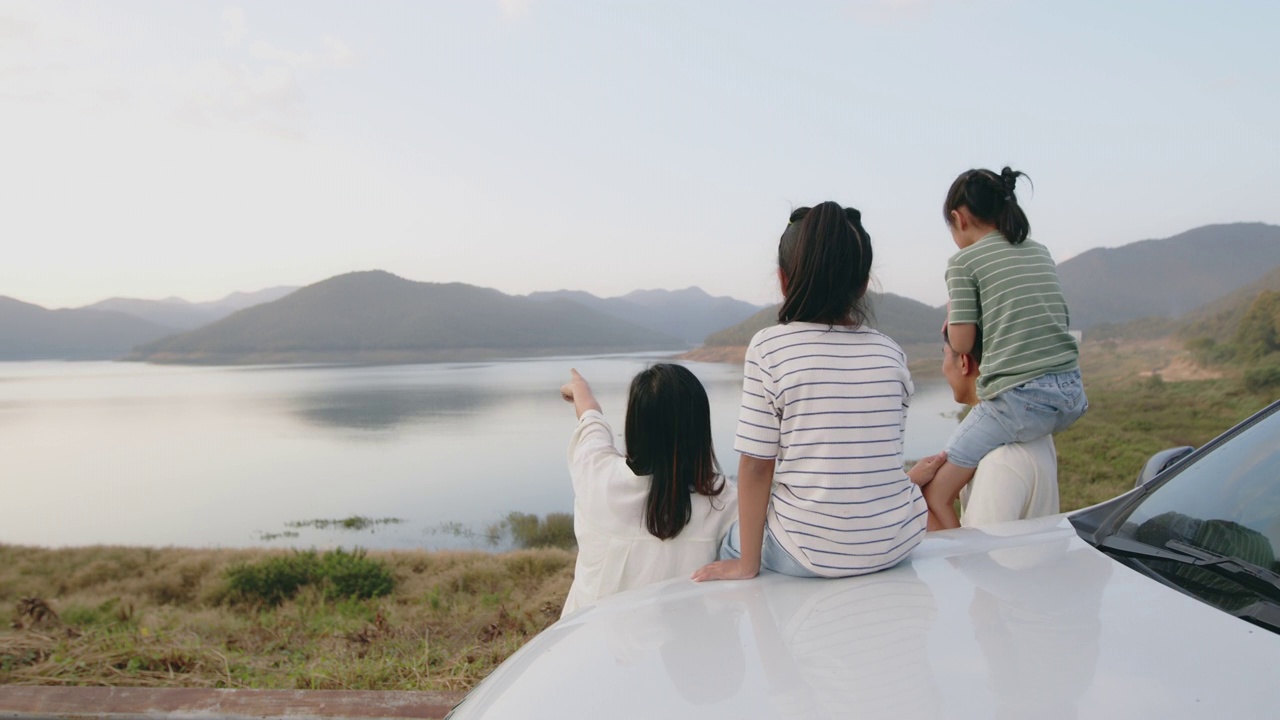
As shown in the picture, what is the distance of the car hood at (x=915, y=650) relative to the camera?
1203mm

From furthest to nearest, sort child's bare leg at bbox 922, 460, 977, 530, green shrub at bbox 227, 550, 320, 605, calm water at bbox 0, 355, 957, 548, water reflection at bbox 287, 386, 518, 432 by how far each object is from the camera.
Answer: water reflection at bbox 287, 386, 518, 432
calm water at bbox 0, 355, 957, 548
green shrub at bbox 227, 550, 320, 605
child's bare leg at bbox 922, 460, 977, 530

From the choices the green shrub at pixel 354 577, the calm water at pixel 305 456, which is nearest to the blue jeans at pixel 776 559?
the calm water at pixel 305 456

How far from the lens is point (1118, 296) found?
122ft

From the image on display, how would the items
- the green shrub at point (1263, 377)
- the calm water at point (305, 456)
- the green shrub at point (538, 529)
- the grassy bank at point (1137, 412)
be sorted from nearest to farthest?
the grassy bank at point (1137, 412)
the green shrub at point (538, 529)
the green shrub at point (1263, 377)
the calm water at point (305, 456)

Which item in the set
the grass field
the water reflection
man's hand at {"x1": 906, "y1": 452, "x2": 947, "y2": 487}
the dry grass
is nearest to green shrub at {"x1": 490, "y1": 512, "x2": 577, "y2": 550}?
the grass field

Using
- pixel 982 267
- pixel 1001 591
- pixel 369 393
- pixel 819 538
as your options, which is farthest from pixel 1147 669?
pixel 369 393

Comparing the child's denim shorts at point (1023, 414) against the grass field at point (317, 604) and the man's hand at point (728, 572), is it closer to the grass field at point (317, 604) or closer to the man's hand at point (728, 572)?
the man's hand at point (728, 572)

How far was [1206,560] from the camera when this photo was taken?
5.31 feet

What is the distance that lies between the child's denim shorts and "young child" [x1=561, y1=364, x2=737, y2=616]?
93 cm

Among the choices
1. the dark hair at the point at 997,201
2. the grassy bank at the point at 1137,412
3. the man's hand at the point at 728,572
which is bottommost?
the grassy bank at the point at 1137,412

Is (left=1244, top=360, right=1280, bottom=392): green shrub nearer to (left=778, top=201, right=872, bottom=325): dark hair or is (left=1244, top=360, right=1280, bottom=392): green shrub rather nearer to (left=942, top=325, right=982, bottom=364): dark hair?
(left=942, top=325, right=982, bottom=364): dark hair

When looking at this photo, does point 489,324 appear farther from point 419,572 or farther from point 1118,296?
point 419,572

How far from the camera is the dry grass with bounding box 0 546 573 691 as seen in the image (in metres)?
3.43

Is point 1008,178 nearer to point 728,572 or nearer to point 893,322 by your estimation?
point 728,572
